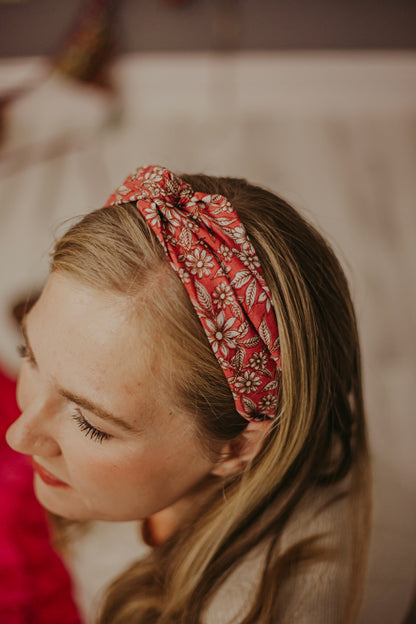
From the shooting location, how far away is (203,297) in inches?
25.8

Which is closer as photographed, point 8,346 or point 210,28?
point 8,346

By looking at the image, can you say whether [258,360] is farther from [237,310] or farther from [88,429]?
[88,429]

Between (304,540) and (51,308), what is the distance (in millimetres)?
562

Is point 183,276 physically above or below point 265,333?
above

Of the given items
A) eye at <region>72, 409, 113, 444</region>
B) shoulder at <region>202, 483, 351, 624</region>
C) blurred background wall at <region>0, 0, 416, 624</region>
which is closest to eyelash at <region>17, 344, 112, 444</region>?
eye at <region>72, 409, 113, 444</region>

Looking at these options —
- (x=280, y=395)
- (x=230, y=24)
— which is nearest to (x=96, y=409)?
(x=280, y=395)

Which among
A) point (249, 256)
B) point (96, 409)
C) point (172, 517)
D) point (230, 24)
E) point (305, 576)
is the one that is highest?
point (230, 24)

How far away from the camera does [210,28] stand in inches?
87.5

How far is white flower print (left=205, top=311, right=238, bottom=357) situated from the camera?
26.0 inches

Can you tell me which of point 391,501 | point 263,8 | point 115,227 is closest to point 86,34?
point 263,8

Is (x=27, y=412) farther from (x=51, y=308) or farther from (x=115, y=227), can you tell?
(x=115, y=227)

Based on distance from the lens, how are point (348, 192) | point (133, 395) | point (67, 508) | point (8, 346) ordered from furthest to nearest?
point (348, 192) < point (8, 346) < point (67, 508) < point (133, 395)

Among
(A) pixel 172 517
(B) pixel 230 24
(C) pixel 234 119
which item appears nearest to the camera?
(A) pixel 172 517

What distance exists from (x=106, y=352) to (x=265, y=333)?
21cm
